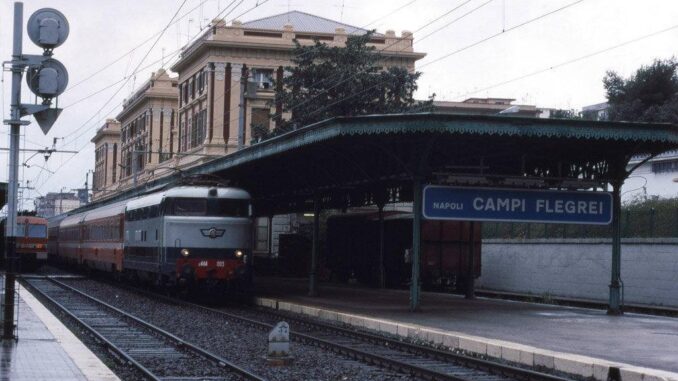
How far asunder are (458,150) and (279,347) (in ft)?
33.4

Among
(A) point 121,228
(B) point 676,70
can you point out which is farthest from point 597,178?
(B) point 676,70

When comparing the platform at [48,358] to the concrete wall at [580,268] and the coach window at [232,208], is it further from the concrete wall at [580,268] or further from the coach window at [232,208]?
the concrete wall at [580,268]

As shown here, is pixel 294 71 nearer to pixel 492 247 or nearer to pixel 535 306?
pixel 492 247

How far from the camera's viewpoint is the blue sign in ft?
76.2

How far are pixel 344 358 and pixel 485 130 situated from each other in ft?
22.3

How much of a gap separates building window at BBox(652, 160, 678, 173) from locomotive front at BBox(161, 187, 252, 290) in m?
31.2

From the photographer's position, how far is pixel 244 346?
18.3 m

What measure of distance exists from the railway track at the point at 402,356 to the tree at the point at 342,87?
3420cm

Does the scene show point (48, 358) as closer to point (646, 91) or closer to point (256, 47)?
point (256, 47)

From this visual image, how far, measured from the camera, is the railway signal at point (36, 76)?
15.3 metres

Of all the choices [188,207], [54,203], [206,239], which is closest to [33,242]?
[188,207]

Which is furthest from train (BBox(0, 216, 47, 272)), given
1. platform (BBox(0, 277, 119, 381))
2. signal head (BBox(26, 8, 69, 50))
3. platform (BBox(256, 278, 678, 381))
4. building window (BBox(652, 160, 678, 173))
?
signal head (BBox(26, 8, 69, 50))

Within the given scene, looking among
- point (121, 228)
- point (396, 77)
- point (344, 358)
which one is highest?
point (396, 77)

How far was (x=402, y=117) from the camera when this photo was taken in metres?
21.7
